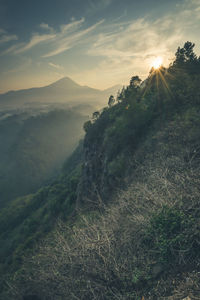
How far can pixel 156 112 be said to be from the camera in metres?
20.5

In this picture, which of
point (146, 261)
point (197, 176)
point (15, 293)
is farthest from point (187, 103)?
point (15, 293)

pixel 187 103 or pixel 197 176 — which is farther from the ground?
pixel 187 103

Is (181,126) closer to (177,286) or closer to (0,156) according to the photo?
(177,286)

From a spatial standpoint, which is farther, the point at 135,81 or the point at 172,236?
the point at 135,81

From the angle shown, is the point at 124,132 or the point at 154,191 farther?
the point at 124,132

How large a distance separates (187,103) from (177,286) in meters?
18.4

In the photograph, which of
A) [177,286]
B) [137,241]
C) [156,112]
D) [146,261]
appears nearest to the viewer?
[177,286]

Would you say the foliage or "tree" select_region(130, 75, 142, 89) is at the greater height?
"tree" select_region(130, 75, 142, 89)

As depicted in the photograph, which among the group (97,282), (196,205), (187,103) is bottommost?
(97,282)

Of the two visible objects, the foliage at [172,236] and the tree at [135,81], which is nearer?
the foliage at [172,236]

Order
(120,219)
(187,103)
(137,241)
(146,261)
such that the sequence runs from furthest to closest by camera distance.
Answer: (187,103) → (120,219) → (137,241) → (146,261)

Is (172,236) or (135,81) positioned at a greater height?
(135,81)

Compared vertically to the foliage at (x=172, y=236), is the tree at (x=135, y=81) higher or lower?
higher

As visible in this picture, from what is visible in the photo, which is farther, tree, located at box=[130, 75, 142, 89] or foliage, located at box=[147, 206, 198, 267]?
tree, located at box=[130, 75, 142, 89]
